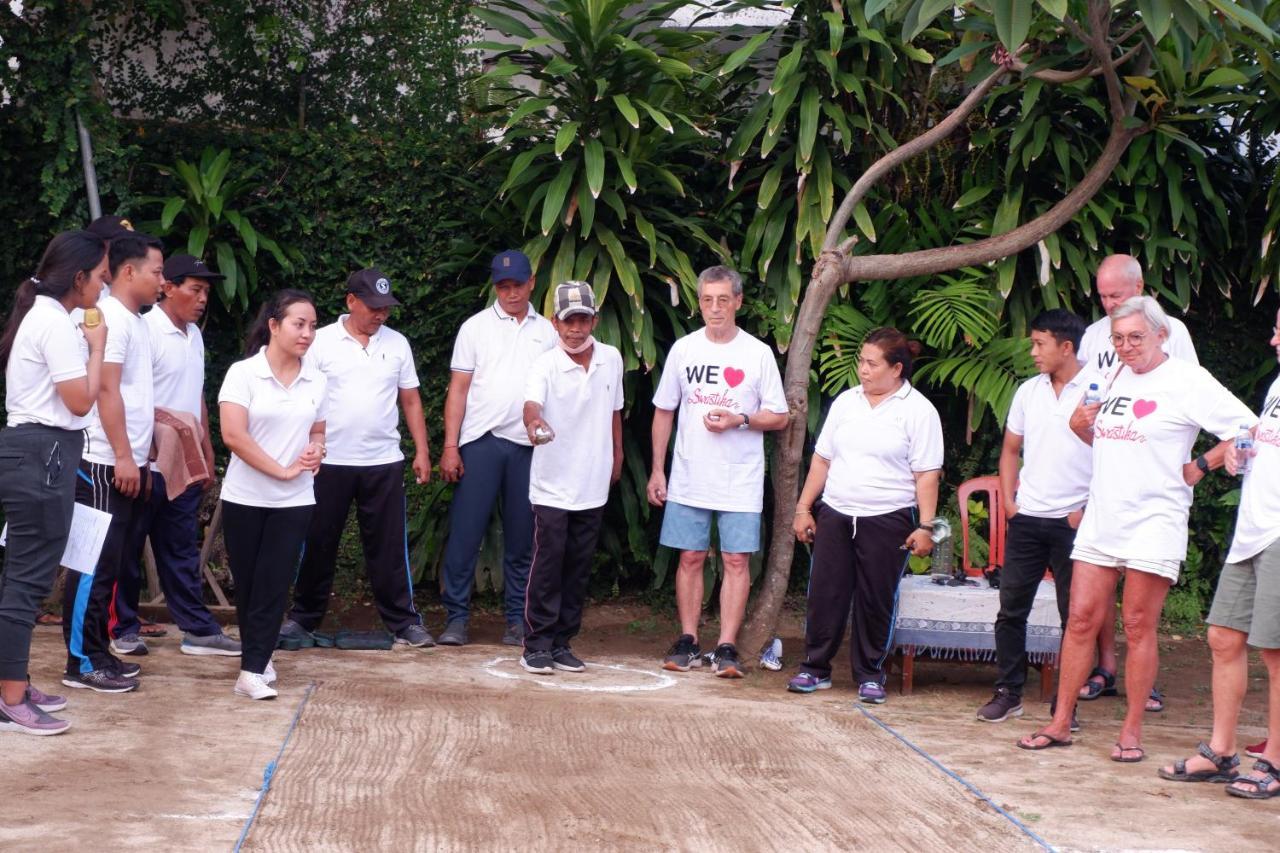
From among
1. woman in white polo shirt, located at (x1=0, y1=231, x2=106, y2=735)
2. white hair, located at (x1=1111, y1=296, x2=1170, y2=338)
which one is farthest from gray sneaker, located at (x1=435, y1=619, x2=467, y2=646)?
white hair, located at (x1=1111, y1=296, x2=1170, y2=338)

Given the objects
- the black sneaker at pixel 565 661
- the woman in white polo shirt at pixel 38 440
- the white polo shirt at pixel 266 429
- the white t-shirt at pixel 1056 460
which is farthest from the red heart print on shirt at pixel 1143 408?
the woman in white polo shirt at pixel 38 440

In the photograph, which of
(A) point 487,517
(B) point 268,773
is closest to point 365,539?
(A) point 487,517

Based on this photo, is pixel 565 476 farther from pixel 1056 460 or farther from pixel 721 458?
pixel 1056 460

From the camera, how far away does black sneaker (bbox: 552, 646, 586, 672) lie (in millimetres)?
6922

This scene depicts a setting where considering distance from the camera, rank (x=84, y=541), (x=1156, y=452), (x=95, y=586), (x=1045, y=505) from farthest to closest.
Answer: (x=1045, y=505) → (x=95, y=586) → (x=84, y=541) → (x=1156, y=452)

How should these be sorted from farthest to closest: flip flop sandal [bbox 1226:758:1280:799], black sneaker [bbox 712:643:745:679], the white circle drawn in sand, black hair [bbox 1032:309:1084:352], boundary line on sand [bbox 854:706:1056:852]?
black sneaker [bbox 712:643:745:679], the white circle drawn in sand, black hair [bbox 1032:309:1084:352], flip flop sandal [bbox 1226:758:1280:799], boundary line on sand [bbox 854:706:1056:852]

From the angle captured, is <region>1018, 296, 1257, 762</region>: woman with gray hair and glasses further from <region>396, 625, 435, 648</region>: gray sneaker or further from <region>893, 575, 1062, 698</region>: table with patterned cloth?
<region>396, 625, 435, 648</region>: gray sneaker

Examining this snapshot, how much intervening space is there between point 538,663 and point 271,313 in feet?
6.74

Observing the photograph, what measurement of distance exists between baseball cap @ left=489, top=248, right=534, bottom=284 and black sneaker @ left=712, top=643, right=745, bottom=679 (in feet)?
7.08

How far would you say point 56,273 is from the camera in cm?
522

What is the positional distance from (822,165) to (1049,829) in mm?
4488

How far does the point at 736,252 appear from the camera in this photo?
862cm

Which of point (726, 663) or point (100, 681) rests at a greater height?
point (726, 663)

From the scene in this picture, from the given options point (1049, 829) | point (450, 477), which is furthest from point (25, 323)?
point (1049, 829)
